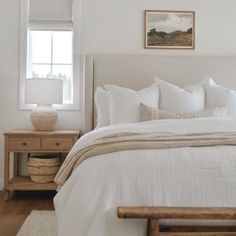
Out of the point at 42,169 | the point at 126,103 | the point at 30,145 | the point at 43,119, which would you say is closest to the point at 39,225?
the point at 42,169

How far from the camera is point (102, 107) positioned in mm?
3660

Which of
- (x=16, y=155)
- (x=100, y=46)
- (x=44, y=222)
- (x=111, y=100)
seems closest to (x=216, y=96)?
(x=111, y=100)

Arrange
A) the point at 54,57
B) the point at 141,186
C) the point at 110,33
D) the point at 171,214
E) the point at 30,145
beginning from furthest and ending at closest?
the point at 54,57, the point at 110,33, the point at 30,145, the point at 141,186, the point at 171,214

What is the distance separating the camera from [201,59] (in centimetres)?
413

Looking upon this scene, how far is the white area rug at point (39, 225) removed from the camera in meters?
2.80

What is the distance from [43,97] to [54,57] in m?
0.74

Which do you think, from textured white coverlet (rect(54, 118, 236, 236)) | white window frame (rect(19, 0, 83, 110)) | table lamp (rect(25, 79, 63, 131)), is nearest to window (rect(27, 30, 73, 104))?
white window frame (rect(19, 0, 83, 110))

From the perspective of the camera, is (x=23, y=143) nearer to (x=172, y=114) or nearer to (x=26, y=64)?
(x=26, y=64)

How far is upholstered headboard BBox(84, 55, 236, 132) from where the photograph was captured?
13.3 feet

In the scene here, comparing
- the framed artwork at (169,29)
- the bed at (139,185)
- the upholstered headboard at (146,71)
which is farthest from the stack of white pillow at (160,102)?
the bed at (139,185)

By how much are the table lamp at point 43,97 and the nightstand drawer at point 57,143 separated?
0.57 feet

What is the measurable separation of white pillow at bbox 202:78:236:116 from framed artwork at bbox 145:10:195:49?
0.76 m

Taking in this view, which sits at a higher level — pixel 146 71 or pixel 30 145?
pixel 146 71

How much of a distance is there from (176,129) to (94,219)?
0.87m
